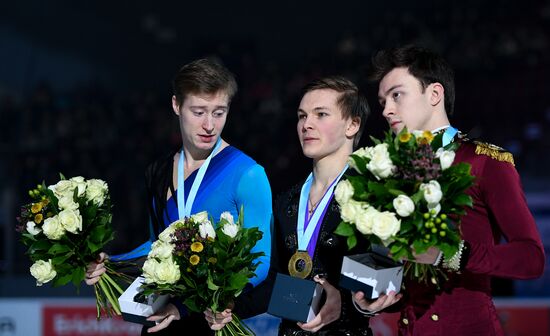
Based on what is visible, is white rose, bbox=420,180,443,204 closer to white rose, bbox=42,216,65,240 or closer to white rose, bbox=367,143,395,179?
white rose, bbox=367,143,395,179

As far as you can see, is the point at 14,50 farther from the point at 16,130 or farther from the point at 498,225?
the point at 498,225

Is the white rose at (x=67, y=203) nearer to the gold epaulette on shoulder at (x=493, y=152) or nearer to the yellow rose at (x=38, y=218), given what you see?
the yellow rose at (x=38, y=218)

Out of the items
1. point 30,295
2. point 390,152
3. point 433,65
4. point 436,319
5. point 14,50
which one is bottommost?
point 30,295

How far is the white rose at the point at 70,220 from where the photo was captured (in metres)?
3.60

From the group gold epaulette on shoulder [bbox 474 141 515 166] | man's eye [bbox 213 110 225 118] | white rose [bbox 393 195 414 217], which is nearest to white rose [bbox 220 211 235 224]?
man's eye [bbox 213 110 225 118]

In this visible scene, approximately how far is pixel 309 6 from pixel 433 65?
34.2 feet

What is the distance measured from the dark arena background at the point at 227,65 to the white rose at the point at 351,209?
5881 mm

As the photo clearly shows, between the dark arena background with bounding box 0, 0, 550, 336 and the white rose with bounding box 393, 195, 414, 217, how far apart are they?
6.01 m

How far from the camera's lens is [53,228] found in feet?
11.8

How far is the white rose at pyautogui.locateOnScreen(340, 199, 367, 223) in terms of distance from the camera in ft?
9.43

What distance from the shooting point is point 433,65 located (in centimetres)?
336

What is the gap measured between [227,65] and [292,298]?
28.0ft

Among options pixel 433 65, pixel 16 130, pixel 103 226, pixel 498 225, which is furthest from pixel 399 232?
pixel 16 130

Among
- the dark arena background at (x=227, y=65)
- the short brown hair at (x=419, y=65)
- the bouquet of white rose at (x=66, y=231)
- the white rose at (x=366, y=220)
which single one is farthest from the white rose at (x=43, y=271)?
the dark arena background at (x=227, y=65)
